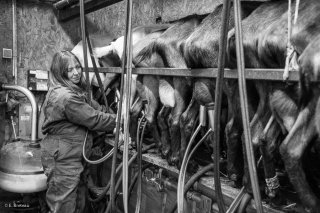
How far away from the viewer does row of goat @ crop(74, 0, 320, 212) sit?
140 centimetres

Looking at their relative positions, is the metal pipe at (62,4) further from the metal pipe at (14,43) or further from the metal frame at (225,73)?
the metal frame at (225,73)

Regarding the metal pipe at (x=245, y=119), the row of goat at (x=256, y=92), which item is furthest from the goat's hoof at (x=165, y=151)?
the metal pipe at (x=245, y=119)

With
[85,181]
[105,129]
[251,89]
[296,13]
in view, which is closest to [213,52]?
[251,89]

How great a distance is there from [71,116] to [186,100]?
1.15 meters

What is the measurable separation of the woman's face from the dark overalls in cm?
15

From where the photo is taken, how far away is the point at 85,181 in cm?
349

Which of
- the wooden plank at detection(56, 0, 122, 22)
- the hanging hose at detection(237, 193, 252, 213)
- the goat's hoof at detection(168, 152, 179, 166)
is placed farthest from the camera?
the wooden plank at detection(56, 0, 122, 22)

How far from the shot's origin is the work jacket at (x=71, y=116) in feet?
9.89

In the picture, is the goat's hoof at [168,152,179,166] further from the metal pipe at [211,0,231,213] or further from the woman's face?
the woman's face

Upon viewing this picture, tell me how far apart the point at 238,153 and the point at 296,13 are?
2.62 feet

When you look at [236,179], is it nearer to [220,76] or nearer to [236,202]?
[236,202]

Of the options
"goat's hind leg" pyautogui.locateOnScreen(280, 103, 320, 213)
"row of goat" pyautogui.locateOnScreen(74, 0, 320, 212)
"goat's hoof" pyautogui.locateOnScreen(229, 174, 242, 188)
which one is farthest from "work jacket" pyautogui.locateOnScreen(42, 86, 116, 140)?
"goat's hind leg" pyautogui.locateOnScreen(280, 103, 320, 213)

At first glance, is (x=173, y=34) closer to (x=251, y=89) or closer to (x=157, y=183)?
(x=251, y=89)

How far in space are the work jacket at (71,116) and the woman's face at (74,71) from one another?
0.44 ft
